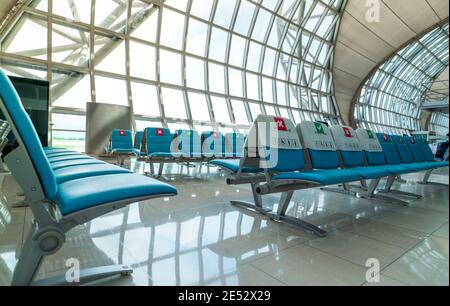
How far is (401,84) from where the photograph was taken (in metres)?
17.0

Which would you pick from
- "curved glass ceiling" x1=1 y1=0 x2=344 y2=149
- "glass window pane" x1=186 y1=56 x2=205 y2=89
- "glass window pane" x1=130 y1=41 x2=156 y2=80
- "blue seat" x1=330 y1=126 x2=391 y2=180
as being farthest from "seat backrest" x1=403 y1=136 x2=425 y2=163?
"glass window pane" x1=130 y1=41 x2=156 y2=80

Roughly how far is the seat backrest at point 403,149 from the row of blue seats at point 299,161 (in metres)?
0.45

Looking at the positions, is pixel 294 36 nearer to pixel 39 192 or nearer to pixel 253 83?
pixel 253 83

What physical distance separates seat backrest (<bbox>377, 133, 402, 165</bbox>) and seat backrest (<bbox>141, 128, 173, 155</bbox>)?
132 inches

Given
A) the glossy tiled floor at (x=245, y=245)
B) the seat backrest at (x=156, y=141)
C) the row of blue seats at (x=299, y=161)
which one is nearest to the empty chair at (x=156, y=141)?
the seat backrest at (x=156, y=141)

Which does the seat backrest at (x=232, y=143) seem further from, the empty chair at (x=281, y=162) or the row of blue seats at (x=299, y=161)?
the empty chair at (x=281, y=162)

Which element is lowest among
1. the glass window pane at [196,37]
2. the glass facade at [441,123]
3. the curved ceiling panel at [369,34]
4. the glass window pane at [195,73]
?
the glass facade at [441,123]

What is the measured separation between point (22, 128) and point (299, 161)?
1.93 metres

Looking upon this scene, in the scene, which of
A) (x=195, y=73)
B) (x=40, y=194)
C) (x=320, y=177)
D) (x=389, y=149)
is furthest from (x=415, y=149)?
(x=195, y=73)

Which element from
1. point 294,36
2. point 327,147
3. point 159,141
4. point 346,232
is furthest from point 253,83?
point 346,232

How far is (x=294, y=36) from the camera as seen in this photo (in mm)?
10188

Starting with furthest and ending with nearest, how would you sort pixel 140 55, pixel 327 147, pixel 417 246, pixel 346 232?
pixel 140 55 → pixel 327 147 → pixel 346 232 → pixel 417 246

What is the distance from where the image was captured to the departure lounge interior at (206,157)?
3.23 ft

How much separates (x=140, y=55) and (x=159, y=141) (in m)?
4.52
